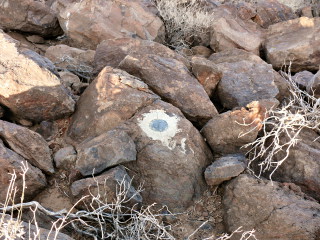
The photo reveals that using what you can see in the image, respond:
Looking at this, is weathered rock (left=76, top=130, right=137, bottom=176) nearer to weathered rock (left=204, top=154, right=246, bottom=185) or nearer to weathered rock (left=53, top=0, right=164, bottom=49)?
weathered rock (left=204, top=154, right=246, bottom=185)

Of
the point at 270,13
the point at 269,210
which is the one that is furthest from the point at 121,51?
the point at 270,13

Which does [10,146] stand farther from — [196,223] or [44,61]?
[196,223]

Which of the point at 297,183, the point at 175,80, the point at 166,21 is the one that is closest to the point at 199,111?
the point at 175,80

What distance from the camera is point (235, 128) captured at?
348 centimetres

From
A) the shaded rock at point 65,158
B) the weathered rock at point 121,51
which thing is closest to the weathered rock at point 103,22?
the weathered rock at point 121,51

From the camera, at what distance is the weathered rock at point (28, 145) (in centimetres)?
318

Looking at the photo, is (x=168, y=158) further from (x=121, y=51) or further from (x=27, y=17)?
(x=27, y=17)

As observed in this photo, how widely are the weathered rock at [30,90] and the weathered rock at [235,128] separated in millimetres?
1308

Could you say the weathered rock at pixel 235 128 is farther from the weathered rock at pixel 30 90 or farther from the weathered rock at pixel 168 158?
the weathered rock at pixel 30 90

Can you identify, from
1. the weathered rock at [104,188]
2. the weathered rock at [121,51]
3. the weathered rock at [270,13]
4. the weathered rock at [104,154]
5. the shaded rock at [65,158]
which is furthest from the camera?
the weathered rock at [270,13]

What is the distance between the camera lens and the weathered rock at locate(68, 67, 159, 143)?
355 centimetres

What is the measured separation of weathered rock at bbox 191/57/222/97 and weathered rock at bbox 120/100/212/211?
79 cm

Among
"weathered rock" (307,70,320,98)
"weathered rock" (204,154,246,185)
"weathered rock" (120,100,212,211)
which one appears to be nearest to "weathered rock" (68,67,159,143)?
"weathered rock" (120,100,212,211)

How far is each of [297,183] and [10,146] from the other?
228cm
